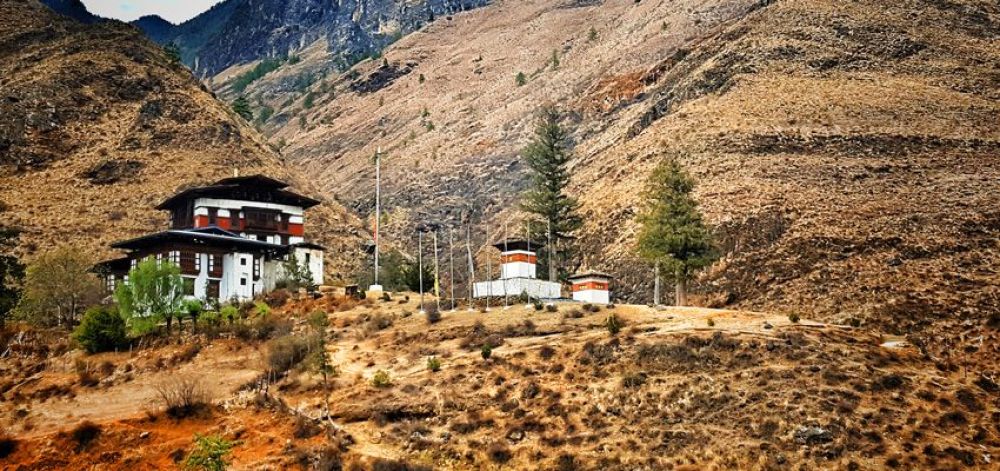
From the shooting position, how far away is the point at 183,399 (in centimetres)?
4394

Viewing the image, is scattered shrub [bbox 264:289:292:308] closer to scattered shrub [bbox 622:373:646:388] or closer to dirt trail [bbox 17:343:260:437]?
dirt trail [bbox 17:343:260:437]

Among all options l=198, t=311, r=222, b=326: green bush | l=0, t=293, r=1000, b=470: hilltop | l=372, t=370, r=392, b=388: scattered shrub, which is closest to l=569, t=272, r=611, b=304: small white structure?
l=0, t=293, r=1000, b=470: hilltop

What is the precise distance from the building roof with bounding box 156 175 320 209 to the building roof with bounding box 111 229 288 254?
5.80 m

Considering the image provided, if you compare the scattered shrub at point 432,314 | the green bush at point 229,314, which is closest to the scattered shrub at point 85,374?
the green bush at point 229,314

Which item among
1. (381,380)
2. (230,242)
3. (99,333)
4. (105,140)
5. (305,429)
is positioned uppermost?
(105,140)

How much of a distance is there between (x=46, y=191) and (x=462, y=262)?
37334mm

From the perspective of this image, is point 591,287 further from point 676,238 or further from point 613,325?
point 613,325

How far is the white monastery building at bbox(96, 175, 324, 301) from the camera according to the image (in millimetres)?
61031

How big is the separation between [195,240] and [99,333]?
417 inches

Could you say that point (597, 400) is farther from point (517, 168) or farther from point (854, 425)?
point (517, 168)

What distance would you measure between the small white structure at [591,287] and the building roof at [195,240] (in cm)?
2144

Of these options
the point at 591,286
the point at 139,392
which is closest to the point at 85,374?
the point at 139,392

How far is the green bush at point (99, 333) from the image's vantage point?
171ft

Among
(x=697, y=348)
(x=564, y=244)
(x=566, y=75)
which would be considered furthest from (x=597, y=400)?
(x=566, y=75)
